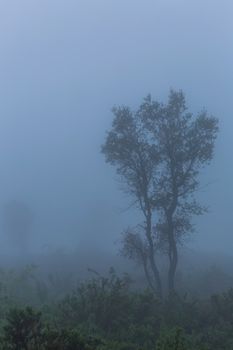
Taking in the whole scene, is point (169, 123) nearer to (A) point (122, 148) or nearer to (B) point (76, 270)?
(A) point (122, 148)

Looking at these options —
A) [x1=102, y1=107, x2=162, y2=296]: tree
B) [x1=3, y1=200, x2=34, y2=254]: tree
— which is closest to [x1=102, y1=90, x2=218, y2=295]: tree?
[x1=102, y1=107, x2=162, y2=296]: tree

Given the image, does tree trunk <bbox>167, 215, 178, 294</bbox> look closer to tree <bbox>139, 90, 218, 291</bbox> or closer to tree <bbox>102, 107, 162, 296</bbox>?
tree <bbox>139, 90, 218, 291</bbox>

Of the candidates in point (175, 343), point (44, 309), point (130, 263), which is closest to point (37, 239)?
point (130, 263)

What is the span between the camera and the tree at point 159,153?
27.5m

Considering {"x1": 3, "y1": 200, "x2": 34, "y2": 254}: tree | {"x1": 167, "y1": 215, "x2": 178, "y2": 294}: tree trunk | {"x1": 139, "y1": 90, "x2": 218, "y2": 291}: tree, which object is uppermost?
{"x1": 3, "y1": 200, "x2": 34, "y2": 254}: tree

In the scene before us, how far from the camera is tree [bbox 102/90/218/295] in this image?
27469 mm

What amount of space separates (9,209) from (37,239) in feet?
130

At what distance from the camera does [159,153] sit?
27.7m

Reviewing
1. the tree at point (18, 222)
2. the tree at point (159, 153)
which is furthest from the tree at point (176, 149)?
the tree at point (18, 222)

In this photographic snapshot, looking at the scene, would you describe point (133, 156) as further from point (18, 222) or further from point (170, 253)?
point (18, 222)

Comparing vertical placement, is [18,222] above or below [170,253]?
above

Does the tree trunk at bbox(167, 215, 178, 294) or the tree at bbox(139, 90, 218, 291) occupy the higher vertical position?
the tree at bbox(139, 90, 218, 291)

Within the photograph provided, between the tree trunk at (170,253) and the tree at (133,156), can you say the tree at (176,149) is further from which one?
the tree at (133,156)

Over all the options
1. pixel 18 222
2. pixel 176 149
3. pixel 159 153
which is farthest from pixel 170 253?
pixel 18 222
